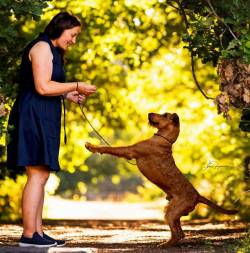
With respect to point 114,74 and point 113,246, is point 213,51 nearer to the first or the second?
point 113,246

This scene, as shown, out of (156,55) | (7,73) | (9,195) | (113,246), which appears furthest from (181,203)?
(9,195)

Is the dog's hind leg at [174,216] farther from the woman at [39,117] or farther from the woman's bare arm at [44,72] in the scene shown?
the woman's bare arm at [44,72]

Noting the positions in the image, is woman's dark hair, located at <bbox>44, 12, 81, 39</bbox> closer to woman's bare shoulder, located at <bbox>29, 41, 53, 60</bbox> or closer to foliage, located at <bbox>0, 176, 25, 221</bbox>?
woman's bare shoulder, located at <bbox>29, 41, 53, 60</bbox>

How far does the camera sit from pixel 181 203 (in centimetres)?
646

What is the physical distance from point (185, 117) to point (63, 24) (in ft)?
27.9

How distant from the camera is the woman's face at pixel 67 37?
6219mm

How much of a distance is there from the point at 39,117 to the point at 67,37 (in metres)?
0.71

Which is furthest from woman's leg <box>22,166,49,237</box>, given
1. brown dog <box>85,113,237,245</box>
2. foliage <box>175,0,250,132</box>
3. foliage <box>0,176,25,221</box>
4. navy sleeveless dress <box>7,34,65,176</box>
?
foliage <box>0,176,25,221</box>

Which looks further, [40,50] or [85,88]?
[85,88]

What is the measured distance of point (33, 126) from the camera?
614 cm

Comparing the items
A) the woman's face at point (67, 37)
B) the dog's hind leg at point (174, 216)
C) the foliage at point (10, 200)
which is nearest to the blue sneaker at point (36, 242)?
the dog's hind leg at point (174, 216)

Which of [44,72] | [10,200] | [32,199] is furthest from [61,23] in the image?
[10,200]

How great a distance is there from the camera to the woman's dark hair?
619 cm

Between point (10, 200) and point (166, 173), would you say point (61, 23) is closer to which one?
point (166, 173)
